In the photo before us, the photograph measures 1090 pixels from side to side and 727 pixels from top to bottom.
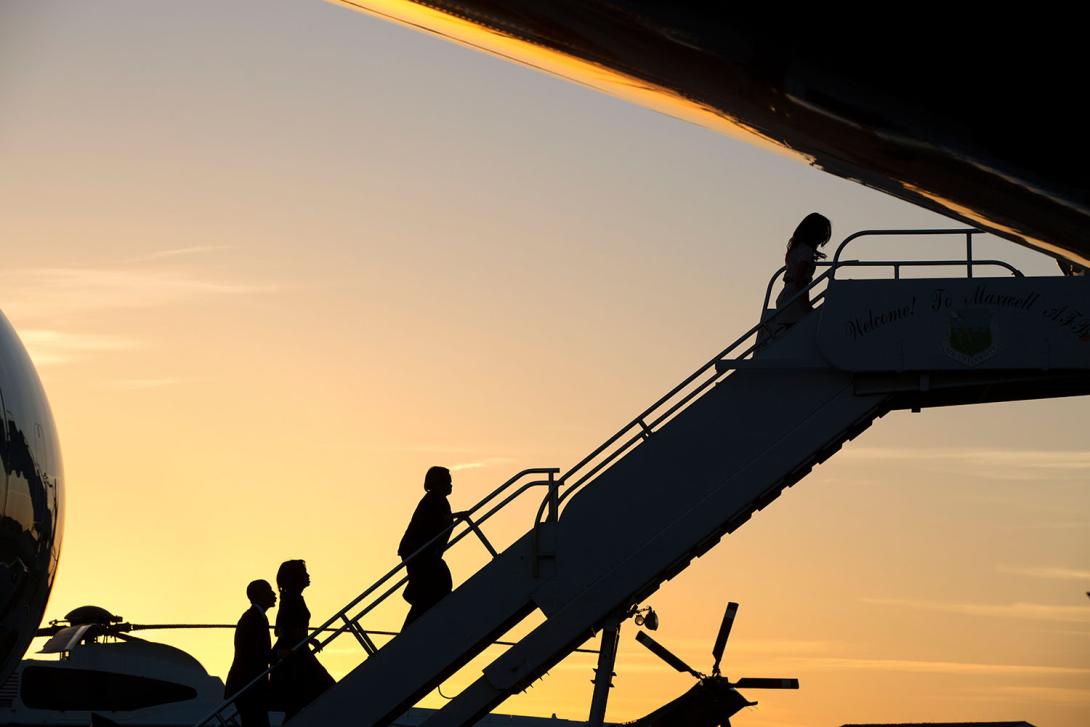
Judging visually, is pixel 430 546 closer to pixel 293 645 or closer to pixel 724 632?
pixel 293 645

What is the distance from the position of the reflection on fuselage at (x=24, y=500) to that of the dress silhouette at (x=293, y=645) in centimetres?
248

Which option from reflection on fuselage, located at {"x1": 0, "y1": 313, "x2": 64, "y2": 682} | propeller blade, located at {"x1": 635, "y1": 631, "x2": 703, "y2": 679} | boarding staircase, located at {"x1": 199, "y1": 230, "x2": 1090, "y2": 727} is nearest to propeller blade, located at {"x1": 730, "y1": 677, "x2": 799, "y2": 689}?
propeller blade, located at {"x1": 635, "y1": 631, "x2": 703, "y2": 679}

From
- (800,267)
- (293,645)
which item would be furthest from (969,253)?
(293,645)

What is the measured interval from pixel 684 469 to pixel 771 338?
148 centimetres

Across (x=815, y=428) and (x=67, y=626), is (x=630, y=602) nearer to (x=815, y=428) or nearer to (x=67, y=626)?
(x=815, y=428)

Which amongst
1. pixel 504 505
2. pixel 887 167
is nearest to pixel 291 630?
pixel 504 505

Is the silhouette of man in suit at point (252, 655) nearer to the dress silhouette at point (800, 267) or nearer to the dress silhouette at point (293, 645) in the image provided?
the dress silhouette at point (293, 645)

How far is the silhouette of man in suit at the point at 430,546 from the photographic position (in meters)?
→ 12.9

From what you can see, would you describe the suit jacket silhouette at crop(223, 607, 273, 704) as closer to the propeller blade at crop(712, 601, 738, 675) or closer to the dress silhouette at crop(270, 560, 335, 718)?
the dress silhouette at crop(270, 560, 335, 718)

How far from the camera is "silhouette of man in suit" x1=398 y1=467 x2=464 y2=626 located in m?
12.9

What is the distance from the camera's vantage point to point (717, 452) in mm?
12461

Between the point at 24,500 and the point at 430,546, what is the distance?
4324mm

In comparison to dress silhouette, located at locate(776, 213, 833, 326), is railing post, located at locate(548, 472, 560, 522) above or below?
below

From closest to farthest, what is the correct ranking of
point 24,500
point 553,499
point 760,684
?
1. point 24,500
2. point 553,499
3. point 760,684
